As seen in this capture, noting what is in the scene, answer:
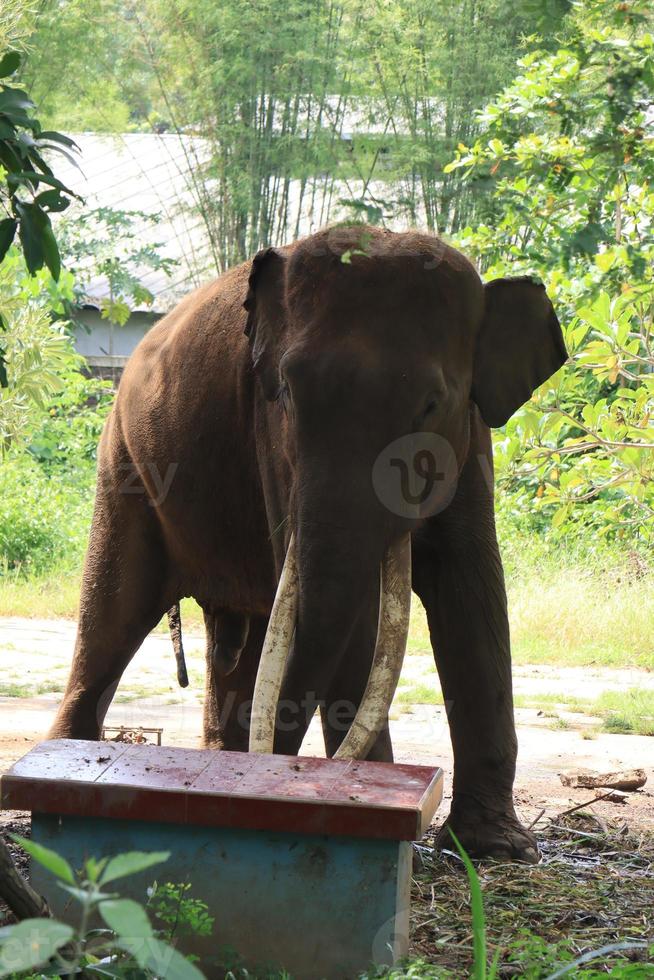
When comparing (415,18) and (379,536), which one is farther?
(415,18)

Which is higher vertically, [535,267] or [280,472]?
[535,267]

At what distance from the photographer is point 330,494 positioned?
3.27 m

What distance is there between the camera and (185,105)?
42.5 ft

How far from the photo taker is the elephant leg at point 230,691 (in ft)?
16.8

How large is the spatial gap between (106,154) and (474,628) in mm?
17519

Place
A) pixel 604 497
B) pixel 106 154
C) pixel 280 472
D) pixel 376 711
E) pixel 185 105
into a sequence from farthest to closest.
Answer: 1. pixel 106 154
2. pixel 185 105
3. pixel 604 497
4. pixel 280 472
5. pixel 376 711

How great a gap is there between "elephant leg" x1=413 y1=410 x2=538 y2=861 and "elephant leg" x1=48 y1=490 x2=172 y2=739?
115 cm

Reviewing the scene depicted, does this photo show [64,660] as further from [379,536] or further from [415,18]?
[379,536]

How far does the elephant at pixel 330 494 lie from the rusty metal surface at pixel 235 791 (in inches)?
18.7

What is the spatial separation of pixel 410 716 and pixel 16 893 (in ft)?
16.2

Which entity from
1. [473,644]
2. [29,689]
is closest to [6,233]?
[473,644]

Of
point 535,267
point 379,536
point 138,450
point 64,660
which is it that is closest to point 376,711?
point 379,536

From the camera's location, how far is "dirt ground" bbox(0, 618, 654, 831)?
16.8 ft

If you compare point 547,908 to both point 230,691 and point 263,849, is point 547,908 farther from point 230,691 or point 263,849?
point 230,691
